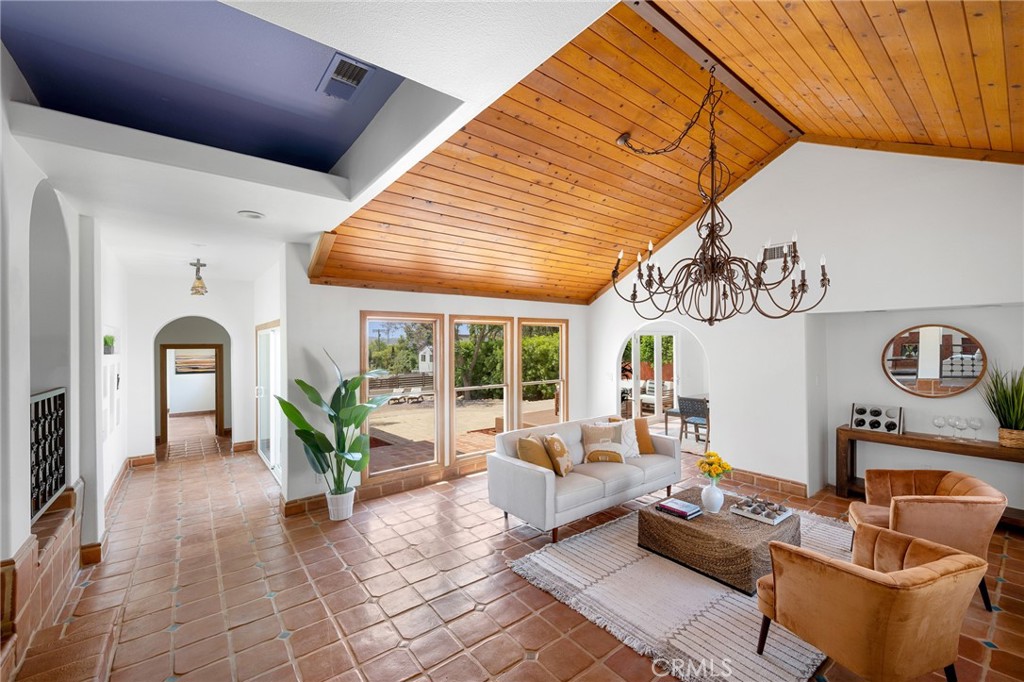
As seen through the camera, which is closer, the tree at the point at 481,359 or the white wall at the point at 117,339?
the white wall at the point at 117,339

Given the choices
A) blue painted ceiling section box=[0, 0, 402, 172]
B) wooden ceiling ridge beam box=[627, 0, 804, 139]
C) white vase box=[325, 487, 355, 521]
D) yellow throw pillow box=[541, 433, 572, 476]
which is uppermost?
wooden ceiling ridge beam box=[627, 0, 804, 139]

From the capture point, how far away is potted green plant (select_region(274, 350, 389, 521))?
4.23 metres

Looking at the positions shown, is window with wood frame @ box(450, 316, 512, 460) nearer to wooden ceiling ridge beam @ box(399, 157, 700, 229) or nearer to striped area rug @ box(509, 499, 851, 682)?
wooden ceiling ridge beam @ box(399, 157, 700, 229)

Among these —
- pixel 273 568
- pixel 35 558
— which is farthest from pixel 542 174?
pixel 35 558

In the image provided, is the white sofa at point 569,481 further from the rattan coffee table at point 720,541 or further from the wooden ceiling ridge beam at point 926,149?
the wooden ceiling ridge beam at point 926,149

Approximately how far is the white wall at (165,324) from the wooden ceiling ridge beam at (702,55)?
6.31m

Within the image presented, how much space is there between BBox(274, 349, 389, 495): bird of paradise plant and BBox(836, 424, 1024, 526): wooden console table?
16.7ft

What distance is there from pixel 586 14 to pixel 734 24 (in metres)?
1.82

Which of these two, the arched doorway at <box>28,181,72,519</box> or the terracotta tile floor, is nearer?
the terracotta tile floor

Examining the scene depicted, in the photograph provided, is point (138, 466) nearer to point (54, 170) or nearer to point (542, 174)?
point (54, 170)

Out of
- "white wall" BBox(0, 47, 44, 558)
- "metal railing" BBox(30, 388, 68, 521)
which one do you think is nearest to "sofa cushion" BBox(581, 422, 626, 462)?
"white wall" BBox(0, 47, 44, 558)

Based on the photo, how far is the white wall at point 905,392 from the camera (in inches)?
163

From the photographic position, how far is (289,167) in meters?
2.98

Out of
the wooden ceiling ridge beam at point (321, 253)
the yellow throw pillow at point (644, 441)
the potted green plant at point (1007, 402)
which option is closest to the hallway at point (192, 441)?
the wooden ceiling ridge beam at point (321, 253)
